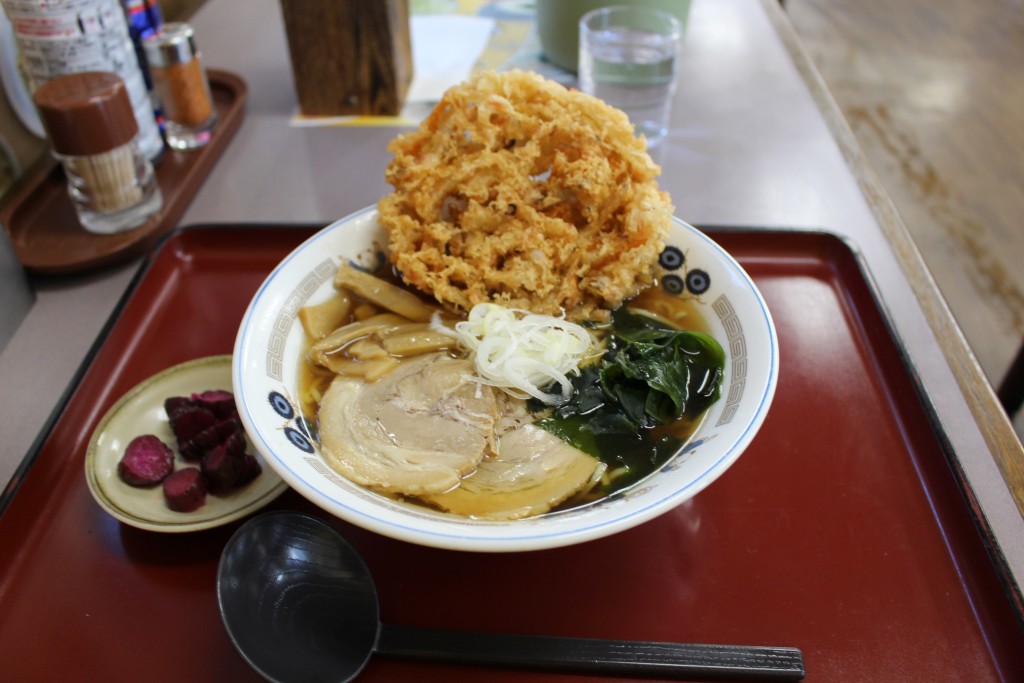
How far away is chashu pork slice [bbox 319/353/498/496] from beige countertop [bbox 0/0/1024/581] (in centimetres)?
65

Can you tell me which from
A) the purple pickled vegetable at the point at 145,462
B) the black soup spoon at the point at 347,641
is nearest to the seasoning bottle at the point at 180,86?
the purple pickled vegetable at the point at 145,462

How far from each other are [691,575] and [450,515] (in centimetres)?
42

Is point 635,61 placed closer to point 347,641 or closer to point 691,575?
point 691,575

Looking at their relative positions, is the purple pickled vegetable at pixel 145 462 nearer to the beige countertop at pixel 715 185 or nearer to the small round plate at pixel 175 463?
the small round plate at pixel 175 463

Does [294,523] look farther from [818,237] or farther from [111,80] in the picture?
[818,237]

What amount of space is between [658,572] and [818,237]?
3.50 feet

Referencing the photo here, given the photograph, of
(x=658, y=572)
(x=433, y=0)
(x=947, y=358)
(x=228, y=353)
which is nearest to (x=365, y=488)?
(x=658, y=572)

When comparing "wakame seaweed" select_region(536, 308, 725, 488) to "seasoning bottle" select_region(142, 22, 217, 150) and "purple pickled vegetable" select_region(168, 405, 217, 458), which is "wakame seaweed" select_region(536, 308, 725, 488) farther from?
"seasoning bottle" select_region(142, 22, 217, 150)

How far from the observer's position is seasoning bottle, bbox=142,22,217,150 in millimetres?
2250

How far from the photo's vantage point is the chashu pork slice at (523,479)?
121 centimetres

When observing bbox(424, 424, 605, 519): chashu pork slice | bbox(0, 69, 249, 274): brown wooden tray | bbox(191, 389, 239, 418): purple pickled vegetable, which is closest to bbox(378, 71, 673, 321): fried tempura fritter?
bbox(424, 424, 605, 519): chashu pork slice

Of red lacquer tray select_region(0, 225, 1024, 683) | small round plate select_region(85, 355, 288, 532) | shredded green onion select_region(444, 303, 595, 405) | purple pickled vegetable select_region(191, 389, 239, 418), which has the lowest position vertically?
red lacquer tray select_region(0, 225, 1024, 683)

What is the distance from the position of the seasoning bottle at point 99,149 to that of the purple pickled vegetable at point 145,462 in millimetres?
914

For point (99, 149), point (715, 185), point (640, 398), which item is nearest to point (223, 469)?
point (640, 398)
